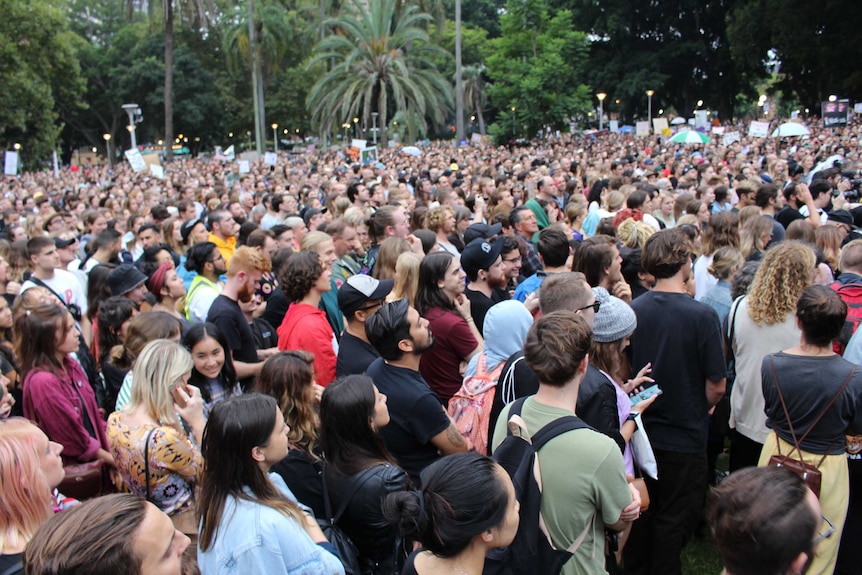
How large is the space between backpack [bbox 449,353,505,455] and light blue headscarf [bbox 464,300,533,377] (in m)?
0.07

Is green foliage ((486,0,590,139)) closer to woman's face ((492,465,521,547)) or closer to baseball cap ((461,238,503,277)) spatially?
baseball cap ((461,238,503,277))

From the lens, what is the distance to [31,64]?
32219mm

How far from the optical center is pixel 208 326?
171 inches

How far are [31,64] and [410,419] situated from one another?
115 feet

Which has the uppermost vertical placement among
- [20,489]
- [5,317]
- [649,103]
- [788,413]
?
[649,103]

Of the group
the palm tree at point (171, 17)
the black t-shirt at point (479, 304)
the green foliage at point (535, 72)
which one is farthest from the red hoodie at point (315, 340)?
the green foliage at point (535, 72)

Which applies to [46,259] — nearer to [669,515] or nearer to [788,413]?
[669,515]

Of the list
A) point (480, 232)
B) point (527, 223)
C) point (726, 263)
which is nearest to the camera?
point (726, 263)

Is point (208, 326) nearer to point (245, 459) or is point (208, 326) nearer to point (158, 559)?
point (245, 459)

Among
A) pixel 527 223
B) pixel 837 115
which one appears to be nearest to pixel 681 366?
pixel 527 223

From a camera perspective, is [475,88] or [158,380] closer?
[158,380]

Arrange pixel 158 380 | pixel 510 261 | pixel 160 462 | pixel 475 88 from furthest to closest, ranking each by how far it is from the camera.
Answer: pixel 475 88 < pixel 510 261 < pixel 158 380 < pixel 160 462

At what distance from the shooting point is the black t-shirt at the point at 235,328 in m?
5.05

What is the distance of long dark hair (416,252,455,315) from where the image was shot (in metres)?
4.68
